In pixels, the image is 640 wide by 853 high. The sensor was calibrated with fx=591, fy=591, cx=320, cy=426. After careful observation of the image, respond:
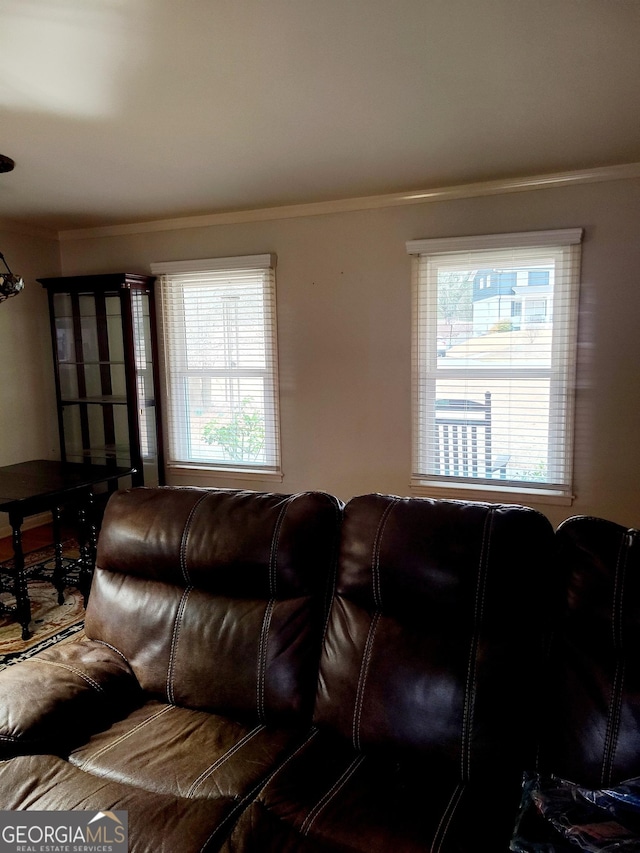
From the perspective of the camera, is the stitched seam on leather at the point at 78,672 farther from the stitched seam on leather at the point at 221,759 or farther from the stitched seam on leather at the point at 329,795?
the stitched seam on leather at the point at 329,795

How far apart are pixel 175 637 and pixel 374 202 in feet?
10.4

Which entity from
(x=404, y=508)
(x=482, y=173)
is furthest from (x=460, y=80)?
(x=404, y=508)

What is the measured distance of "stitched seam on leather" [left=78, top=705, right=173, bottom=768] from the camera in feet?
4.76

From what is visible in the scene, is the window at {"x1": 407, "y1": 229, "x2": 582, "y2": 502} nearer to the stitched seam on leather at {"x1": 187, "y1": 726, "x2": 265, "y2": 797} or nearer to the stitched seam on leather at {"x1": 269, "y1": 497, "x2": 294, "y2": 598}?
the stitched seam on leather at {"x1": 269, "y1": 497, "x2": 294, "y2": 598}

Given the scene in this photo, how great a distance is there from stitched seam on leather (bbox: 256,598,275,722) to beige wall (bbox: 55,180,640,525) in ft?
8.30

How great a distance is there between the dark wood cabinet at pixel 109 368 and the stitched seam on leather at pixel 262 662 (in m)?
3.25

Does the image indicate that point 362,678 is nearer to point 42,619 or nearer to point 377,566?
point 377,566

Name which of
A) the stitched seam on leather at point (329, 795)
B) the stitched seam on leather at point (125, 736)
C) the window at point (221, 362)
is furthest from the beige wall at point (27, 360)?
the stitched seam on leather at point (329, 795)

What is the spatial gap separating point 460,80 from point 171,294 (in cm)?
302

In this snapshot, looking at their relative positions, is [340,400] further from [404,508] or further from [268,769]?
[268,769]

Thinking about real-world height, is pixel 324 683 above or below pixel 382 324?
below

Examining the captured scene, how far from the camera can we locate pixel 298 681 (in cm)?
162

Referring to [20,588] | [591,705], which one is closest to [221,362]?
[20,588]

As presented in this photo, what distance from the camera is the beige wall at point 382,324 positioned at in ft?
11.4
